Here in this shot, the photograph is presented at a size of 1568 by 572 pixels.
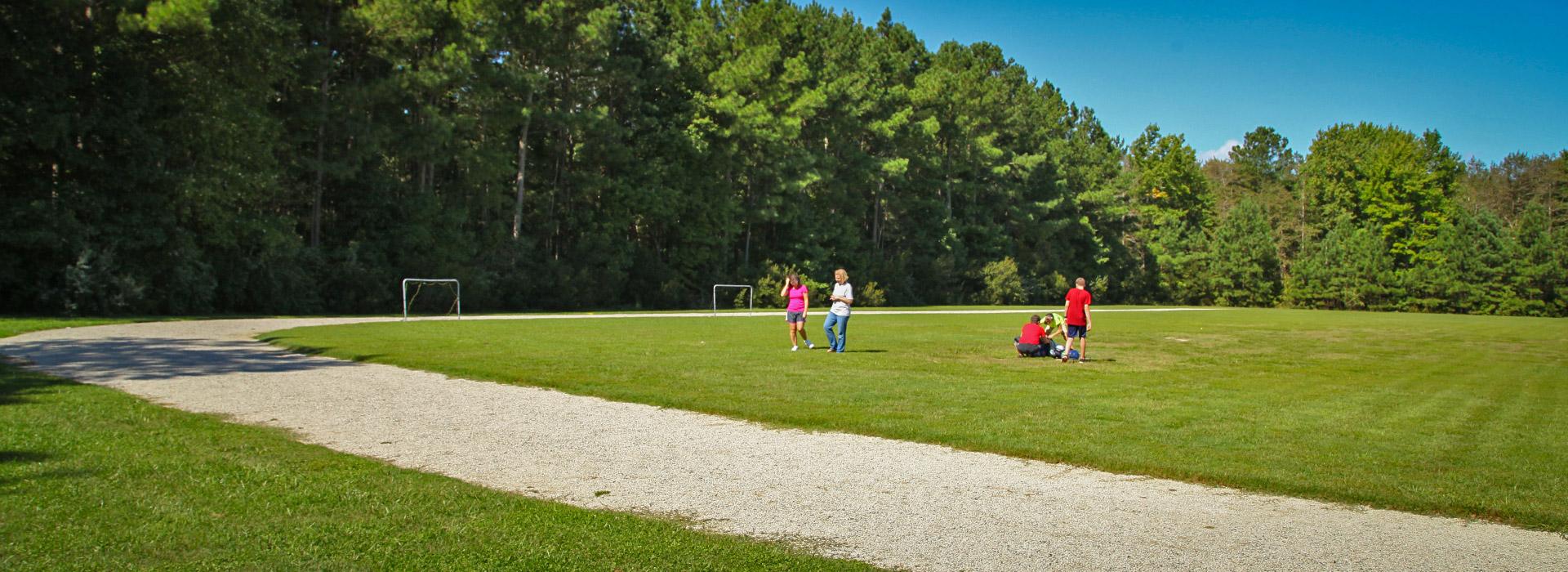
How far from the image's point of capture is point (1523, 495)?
7.46m

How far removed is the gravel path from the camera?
19.1 feet

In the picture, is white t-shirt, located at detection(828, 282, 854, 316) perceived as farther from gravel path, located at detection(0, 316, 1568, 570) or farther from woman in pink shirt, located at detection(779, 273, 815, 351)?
gravel path, located at detection(0, 316, 1568, 570)

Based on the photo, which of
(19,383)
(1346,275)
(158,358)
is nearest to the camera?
(19,383)

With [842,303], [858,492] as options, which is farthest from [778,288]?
[858,492]

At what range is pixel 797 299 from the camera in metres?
20.8

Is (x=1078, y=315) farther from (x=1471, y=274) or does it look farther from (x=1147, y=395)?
(x=1471, y=274)

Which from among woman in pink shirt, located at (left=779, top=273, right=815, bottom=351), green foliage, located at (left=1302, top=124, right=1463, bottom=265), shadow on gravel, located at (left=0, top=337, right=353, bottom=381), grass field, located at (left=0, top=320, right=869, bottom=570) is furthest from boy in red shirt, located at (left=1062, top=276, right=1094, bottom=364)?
green foliage, located at (left=1302, top=124, right=1463, bottom=265)

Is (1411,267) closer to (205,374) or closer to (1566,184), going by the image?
(1566,184)

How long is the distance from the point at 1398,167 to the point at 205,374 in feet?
302

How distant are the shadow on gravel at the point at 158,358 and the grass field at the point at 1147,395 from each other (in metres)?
1.20

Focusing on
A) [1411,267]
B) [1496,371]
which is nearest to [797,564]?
[1496,371]

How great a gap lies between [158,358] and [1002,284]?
199 feet

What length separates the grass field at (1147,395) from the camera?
27.5 ft

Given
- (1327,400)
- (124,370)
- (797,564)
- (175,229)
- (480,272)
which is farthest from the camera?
(480,272)
